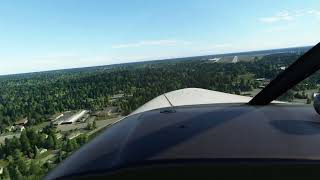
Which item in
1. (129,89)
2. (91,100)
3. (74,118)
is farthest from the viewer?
(129,89)

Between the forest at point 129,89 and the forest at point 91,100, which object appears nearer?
the forest at point 91,100

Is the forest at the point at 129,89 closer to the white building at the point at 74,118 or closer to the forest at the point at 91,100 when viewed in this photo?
the forest at the point at 91,100

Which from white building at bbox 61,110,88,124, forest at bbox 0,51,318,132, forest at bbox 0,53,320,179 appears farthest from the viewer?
forest at bbox 0,51,318,132

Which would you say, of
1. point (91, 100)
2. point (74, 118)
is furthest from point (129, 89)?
point (74, 118)

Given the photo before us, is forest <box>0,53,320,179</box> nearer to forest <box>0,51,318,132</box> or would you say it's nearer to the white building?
forest <box>0,51,318,132</box>

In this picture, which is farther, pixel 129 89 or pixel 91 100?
pixel 129 89

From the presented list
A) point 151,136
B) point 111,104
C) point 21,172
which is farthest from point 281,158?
point 111,104

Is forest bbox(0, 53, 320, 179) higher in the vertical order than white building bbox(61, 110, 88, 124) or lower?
higher

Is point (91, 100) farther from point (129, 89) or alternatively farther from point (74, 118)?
point (74, 118)

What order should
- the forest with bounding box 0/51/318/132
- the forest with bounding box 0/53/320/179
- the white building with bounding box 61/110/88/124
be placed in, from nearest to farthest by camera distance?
the forest with bounding box 0/53/320/179 < the white building with bounding box 61/110/88/124 < the forest with bounding box 0/51/318/132

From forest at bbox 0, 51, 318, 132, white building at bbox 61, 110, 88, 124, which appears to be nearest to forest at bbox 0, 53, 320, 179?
forest at bbox 0, 51, 318, 132

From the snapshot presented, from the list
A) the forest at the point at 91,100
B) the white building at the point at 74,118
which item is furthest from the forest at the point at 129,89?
the white building at the point at 74,118

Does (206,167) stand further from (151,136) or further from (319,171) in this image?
(151,136)
